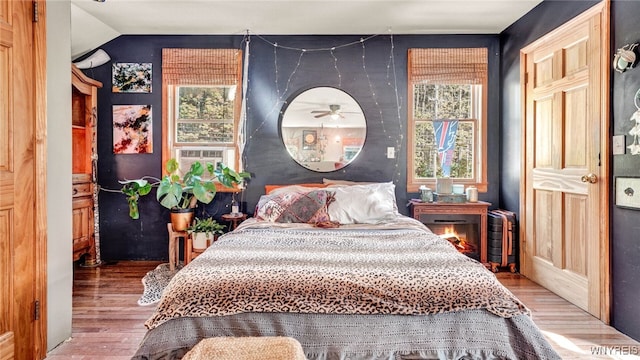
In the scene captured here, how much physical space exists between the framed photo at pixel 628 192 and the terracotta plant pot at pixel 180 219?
3541 mm

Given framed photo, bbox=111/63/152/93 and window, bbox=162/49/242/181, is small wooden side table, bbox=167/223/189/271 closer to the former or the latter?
window, bbox=162/49/242/181

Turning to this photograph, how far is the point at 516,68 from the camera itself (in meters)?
3.85

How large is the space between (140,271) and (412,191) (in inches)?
115

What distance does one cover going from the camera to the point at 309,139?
4.14 meters

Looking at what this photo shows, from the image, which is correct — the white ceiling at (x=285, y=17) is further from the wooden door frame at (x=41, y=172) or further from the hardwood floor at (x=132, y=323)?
the hardwood floor at (x=132, y=323)

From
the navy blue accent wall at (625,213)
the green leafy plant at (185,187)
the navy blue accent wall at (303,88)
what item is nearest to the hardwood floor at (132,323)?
the navy blue accent wall at (625,213)

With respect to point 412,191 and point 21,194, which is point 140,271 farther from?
point 412,191

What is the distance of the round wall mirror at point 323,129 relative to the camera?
4.13 m

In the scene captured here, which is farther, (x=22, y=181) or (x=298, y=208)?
(x=298, y=208)

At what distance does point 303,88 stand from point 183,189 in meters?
1.63

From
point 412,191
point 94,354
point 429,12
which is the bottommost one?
point 94,354

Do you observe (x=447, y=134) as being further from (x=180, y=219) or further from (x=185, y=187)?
(x=180, y=219)

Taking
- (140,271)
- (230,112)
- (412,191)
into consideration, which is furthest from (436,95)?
(140,271)

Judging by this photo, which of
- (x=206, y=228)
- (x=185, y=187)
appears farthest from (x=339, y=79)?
(x=206, y=228)
